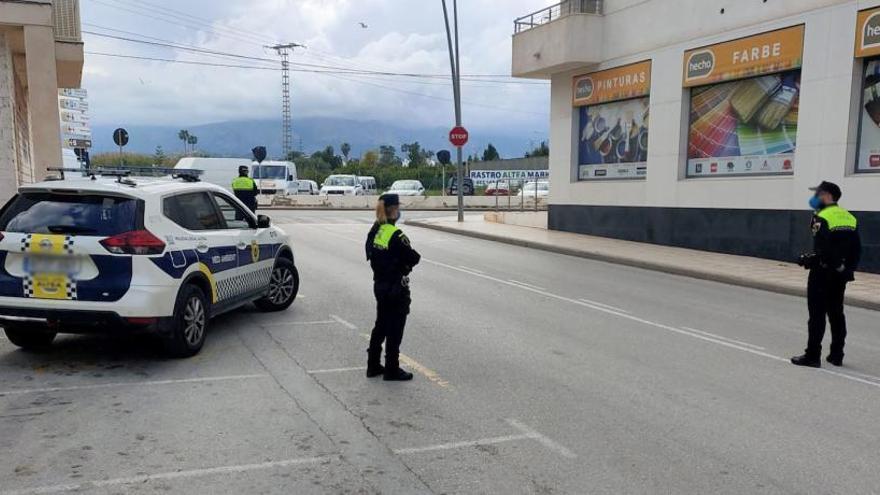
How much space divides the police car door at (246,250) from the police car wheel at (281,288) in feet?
1.12

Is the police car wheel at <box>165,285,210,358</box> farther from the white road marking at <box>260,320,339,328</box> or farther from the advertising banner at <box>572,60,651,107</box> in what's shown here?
the advertising banner at <box>572,60,651,107</box>

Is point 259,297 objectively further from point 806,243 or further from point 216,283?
point 806,243

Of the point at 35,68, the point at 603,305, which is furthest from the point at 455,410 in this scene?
the point at 35,68

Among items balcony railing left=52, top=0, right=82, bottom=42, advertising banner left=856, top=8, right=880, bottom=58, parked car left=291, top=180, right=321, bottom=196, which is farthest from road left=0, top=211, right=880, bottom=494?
parked car left=291, top=180, right=321, bottom=196

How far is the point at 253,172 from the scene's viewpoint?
140ft

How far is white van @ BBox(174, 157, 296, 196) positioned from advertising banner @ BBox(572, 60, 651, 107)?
2033cm

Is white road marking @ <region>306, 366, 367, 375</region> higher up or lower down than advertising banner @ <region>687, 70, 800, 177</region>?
lower down

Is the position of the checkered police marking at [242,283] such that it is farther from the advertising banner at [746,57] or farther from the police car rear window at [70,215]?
the advertising banner at [746,57]

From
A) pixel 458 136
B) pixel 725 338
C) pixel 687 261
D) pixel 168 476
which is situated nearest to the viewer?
pixel 168 476

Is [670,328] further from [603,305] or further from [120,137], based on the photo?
[120,137]

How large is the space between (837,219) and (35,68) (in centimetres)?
1725

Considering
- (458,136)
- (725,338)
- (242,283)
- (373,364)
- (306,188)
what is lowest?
(725,338)

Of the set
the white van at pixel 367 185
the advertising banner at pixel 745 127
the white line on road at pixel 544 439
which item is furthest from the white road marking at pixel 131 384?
the white van at pixel 367 185

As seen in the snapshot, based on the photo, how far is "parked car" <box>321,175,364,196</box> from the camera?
144ft
